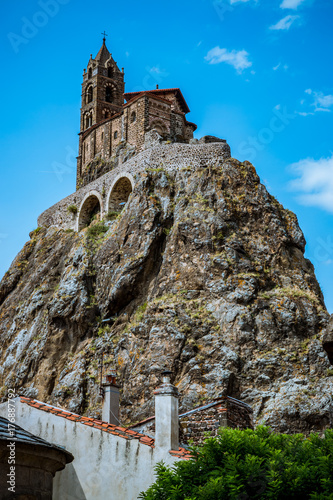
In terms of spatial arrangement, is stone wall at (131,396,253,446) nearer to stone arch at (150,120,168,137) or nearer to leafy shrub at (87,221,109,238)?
leafy shrub at (87,221,109,238)

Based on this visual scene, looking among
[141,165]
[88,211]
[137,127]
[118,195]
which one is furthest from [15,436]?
[137,127]

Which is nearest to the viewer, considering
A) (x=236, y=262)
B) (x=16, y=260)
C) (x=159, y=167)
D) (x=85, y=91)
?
(x=236, y=262)

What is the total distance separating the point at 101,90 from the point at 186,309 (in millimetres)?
33622

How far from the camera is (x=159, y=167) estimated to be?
132ft

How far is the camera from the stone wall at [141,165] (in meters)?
38.9

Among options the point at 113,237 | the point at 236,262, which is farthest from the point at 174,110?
the point at 236,262

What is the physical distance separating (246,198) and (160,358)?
11.4m

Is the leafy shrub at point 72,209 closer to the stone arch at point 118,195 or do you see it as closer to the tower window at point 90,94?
the stone arch at point 118,195

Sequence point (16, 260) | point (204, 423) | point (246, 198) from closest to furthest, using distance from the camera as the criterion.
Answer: point (204, 423) < point (246, 198) < point (16, 260)

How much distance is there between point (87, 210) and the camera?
4719 centimetres

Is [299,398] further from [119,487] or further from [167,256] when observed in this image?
[119,487]

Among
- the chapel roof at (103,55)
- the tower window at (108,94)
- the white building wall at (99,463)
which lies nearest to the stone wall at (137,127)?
the tower window at (108,94)

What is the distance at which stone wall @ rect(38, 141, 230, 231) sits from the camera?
38.9 m

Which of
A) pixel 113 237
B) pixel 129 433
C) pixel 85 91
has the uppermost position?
pixel 85 91
